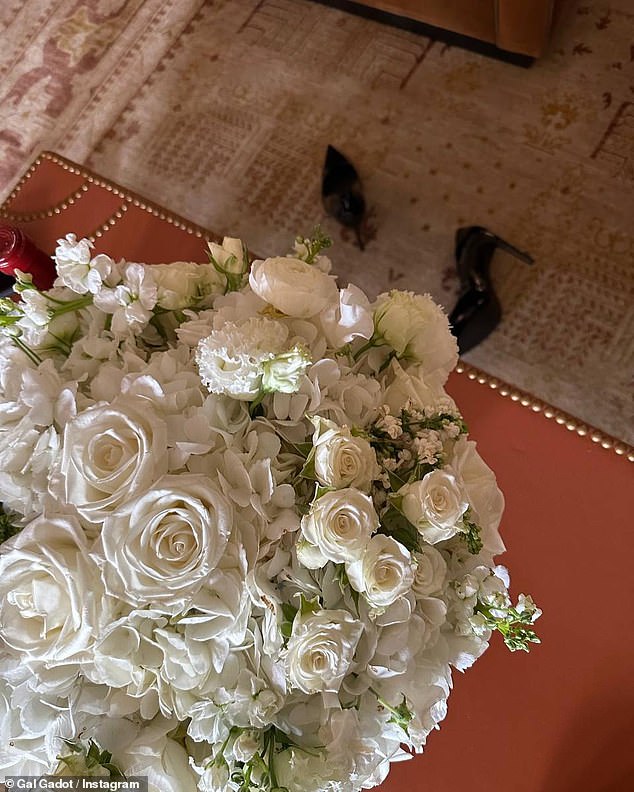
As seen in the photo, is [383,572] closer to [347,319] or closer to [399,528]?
[399,528]

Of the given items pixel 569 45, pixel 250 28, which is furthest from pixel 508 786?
pixel 250 28

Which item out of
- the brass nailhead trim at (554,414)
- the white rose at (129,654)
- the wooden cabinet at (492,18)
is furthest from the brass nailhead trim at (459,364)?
the wooden cabinet at (492,18)

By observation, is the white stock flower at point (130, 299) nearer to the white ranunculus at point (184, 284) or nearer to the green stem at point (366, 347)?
the white ranunculus at point (184, 284)

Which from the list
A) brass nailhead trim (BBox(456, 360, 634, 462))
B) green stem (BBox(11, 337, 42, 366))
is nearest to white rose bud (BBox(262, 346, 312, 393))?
green stem (BBox(11, 337, 42, 366))

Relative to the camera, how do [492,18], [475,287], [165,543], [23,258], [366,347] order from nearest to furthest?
[165,543] < [366,347] < [23,258] < [475,287] < [492,18]

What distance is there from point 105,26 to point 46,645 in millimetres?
2005

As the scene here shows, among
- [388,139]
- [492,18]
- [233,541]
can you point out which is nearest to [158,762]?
[233,541]

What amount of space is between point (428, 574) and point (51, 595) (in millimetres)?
298

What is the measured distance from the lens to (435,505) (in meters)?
0.53

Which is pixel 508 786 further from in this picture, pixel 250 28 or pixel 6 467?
pixel 250 28

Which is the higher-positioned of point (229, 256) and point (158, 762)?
point (229, 256)

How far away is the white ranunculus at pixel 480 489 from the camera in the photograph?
0.63 meters

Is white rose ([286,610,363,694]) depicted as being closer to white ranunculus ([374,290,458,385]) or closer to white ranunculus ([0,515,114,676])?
white ranunculus ([0,515,114,676])

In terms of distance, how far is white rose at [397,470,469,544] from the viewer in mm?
529
